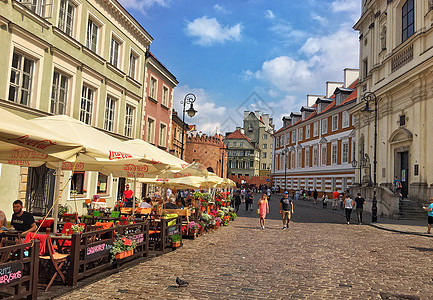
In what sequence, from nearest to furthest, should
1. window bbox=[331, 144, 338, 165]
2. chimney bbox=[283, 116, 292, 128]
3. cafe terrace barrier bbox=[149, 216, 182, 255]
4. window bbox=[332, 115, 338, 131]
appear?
cafe terrace barrier bbox=[149, 216, 182, 255] < window bbox=[331, 144, 338, 165] < window bbox=[332, 115, 338, 131] < chimney bbox=[283, 116, 292, 128]

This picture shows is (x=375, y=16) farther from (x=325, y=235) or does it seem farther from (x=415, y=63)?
(x=325, y=235)

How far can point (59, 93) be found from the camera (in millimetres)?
16156

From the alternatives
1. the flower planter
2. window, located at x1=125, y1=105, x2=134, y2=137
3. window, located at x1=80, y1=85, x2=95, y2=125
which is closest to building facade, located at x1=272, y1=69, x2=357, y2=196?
window, located at x1=125, y1=105, x2=134, y2=137

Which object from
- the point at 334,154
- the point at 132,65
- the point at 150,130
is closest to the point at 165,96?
the point at 150,130

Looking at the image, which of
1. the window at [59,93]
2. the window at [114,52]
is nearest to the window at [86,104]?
the window at [59,93]

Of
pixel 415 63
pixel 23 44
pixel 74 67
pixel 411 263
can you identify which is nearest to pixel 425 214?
pixel 415 63

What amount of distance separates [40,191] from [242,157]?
79949 mm

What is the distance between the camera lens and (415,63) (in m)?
23.1

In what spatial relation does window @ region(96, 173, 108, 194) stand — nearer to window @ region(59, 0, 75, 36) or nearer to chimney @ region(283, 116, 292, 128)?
window @ region(59, 0, 75, 36)

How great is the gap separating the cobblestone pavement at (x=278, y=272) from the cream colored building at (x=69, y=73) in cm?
806

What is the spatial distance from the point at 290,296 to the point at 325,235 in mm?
9046

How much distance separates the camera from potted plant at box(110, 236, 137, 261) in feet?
23.8

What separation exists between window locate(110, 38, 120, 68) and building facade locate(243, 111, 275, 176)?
7785cm

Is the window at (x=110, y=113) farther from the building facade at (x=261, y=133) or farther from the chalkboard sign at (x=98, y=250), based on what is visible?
the building facade at (x=261, y=133)
